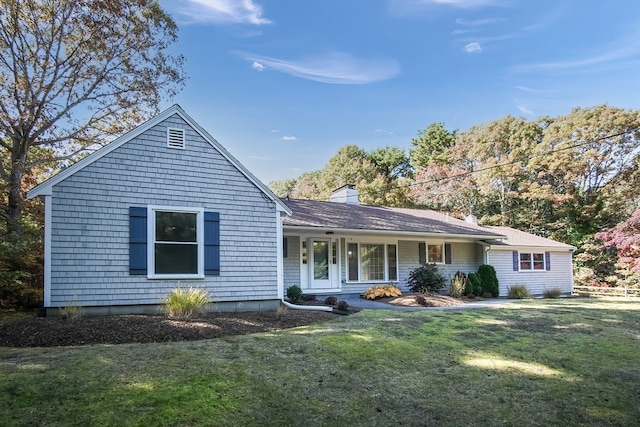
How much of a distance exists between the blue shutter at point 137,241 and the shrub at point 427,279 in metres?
9.70

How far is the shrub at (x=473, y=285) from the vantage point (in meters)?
15.9

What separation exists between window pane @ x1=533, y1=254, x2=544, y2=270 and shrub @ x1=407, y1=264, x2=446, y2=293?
6999 millimetres

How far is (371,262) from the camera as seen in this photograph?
15.9m

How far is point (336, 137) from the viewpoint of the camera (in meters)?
35.0

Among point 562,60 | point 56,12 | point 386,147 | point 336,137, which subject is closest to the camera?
point 56,12

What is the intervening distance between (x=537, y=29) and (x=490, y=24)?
5.98 feet

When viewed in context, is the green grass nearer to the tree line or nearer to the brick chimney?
the brick chimney

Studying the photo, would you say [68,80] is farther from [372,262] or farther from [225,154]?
[372,262]

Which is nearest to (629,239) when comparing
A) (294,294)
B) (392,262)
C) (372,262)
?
(392,262)

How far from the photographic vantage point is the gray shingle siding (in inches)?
333

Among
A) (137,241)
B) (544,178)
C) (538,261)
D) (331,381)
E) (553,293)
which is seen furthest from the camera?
(544,178)

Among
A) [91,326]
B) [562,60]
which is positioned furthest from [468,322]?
[562,60]

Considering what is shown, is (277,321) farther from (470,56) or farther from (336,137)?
(336,137)

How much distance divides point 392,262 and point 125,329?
11.2m
